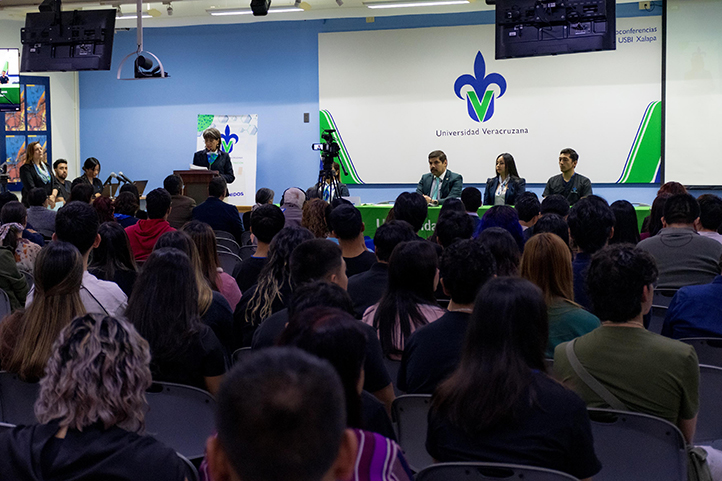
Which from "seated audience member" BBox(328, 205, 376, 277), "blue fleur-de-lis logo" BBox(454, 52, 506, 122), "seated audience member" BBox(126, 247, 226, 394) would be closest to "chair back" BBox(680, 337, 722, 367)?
"seated audience member" BBox(126, 247, 226, 394)

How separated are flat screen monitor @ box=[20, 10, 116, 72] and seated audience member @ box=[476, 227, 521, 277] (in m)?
6.17

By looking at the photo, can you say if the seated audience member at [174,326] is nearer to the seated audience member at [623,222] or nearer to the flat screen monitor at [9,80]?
the seated audience member at [623,222]

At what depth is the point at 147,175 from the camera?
11273 mm

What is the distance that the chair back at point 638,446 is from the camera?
1.90m

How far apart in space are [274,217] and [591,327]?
2.10m

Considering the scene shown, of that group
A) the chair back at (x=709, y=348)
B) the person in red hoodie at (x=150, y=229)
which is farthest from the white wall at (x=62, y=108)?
the chair back at (x=709, y=348)

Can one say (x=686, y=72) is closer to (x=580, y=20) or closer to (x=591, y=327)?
(x=580, y=20)

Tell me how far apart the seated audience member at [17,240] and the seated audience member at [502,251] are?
2.98 meters

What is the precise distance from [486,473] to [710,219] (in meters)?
3.43

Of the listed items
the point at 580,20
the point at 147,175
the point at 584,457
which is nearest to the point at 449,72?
the point at 580,20

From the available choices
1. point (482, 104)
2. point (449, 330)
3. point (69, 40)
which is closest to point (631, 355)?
point (449, 330)

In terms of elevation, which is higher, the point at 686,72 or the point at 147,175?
the point at 686,72

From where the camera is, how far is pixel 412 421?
215cm

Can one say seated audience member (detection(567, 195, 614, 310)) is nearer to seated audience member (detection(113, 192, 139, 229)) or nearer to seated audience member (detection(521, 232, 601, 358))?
seated audience member (detection(521, 232, 601, 358))
